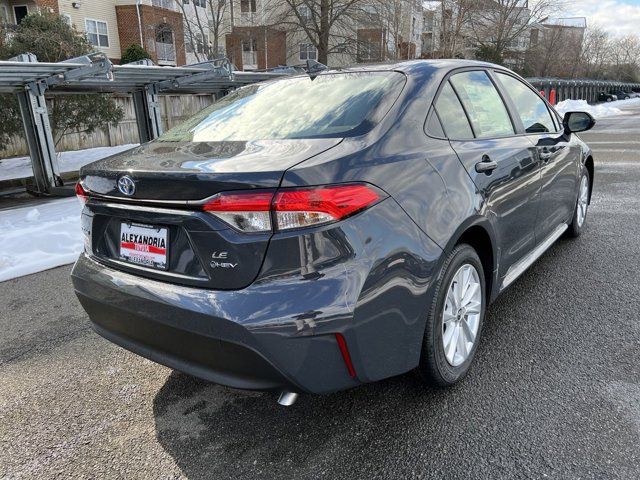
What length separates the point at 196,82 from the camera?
10.6 m

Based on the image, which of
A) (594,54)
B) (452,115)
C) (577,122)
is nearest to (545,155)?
(577,122)

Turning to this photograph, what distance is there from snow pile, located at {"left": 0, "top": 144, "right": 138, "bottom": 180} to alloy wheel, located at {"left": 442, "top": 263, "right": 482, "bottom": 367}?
29.8 ft

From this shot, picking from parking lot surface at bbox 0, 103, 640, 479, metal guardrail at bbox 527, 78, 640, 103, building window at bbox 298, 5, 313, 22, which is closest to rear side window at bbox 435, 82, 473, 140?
parking lot surface at bbox 0, 103, 640, 479

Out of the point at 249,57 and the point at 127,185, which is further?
the point at 249,57

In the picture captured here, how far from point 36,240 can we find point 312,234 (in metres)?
4.92

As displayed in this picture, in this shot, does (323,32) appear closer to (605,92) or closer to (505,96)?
(505,96)

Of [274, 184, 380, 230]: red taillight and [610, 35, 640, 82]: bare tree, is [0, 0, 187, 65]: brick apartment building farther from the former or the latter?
[610, 35, 640, 82]: bare tree

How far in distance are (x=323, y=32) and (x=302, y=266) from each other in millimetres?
24729

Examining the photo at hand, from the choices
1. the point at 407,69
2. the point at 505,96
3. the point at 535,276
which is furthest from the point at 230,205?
the point at 535,276

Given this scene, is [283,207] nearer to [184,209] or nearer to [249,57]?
[184,209]

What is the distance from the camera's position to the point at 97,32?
29531 mm

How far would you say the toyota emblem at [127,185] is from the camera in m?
2.16

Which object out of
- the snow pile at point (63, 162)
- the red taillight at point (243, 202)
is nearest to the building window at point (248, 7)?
the snow pile at point (63, 162)

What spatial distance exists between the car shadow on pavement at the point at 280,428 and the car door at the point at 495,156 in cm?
107
